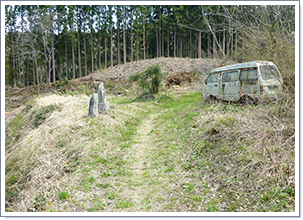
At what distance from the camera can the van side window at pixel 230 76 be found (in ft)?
25.7

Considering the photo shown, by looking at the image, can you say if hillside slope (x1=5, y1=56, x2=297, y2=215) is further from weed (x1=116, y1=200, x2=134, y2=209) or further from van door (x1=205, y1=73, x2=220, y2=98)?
van door (x1=205, y1=73, x2=220, y2=98)

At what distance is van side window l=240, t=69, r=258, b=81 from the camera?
7.01m

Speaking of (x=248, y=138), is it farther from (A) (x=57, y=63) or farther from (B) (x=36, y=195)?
(A) (x=57, y=63)

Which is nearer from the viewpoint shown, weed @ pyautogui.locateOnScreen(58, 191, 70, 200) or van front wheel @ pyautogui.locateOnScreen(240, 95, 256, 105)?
weed @ pyautogui.locateOnScreen(58, 191, 70, 200)

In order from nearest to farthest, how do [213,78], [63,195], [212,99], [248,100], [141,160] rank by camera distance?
[63,195] → [141,160] → [248,100] → [212,99] → [213,78]

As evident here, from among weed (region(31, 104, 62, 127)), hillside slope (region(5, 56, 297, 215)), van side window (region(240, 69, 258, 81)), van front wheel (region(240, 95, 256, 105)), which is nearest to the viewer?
hillside slope (region(5, 56, 297, 215))

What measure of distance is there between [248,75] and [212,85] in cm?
192

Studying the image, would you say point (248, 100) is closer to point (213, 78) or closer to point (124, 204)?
point (213, 78)

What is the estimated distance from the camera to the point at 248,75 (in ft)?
23.9

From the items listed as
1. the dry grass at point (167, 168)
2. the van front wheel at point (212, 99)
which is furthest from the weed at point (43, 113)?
the van front wheel at point (212, 99)

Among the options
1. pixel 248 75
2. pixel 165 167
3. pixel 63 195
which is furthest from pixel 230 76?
pixel 63 195

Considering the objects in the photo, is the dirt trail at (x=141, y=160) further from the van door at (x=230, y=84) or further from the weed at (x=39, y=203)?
the van door at (x=230, y=84)

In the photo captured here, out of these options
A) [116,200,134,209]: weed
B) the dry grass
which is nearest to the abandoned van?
the dry grass
